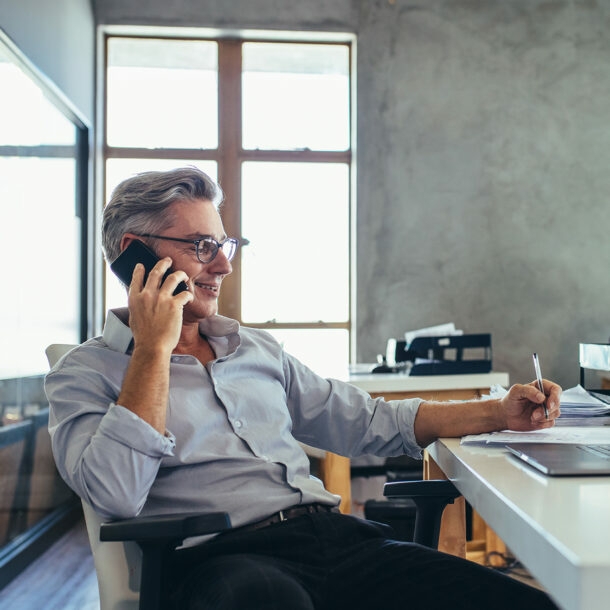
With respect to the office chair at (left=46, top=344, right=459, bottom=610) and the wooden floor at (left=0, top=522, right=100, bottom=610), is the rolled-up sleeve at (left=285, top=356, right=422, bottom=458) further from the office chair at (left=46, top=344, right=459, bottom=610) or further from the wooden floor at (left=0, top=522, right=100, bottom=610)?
the wooden floor at (left=0, top=522, right=100, bottom=610)

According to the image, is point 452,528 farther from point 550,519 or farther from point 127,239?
point 127,239

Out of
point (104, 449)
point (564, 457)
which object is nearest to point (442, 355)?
point (564, 457)

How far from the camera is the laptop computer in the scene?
3.01ft

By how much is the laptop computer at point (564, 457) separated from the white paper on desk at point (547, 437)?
34mm

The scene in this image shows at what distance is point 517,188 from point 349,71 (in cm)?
134

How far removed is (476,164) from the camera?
430cm

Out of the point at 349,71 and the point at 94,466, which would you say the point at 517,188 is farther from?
the point at 94,466

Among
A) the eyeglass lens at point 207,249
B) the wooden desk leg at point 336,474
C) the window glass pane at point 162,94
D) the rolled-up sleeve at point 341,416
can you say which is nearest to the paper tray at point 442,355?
the wooden desk leg at point 336,474

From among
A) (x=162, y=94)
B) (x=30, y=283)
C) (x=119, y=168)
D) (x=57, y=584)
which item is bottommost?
(x=57, y=584)

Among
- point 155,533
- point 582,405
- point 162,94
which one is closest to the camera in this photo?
point 155,533

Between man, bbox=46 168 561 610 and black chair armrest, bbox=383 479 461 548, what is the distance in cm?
9

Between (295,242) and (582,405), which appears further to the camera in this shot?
(295,242)

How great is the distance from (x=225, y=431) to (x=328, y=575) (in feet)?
1.16

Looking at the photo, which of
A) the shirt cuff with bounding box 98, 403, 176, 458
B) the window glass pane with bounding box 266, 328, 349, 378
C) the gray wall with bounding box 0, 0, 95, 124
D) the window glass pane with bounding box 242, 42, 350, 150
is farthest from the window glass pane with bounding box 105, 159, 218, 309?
the shirt cuff with bounding box 98, 403, 176, 458
